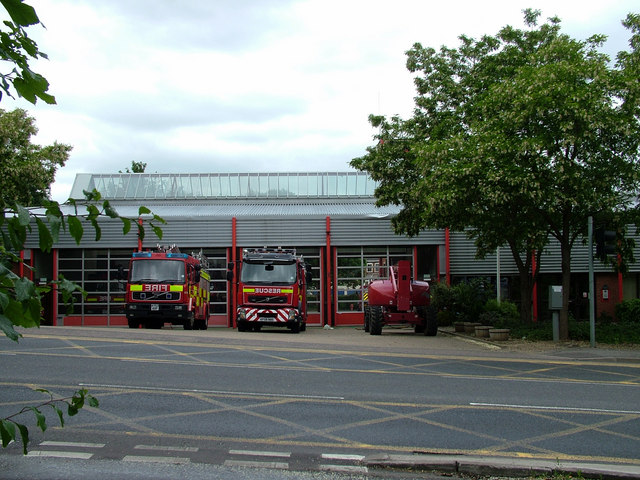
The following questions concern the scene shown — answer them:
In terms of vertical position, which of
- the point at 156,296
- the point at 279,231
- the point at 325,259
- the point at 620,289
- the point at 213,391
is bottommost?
the point at 213,391

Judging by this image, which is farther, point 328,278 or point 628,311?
point 328,278

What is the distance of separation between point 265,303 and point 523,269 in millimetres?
9885

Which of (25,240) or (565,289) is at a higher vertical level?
(25,240)

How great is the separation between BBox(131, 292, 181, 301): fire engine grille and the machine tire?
9251 millimetres

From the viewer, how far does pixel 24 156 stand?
27484mm

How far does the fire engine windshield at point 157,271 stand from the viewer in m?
24.6

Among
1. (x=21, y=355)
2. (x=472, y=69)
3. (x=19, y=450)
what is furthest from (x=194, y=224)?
(x=19, y=450)

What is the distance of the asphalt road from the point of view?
23.9 feet

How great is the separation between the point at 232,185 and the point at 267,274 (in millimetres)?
17861

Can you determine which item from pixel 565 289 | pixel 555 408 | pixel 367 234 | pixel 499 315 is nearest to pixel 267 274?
pixel 499 315

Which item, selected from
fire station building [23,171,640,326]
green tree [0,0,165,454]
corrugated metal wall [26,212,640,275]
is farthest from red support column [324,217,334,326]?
green tree [0,0,165,454]

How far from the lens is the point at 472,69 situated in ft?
82.4

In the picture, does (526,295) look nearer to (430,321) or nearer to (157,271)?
(430,321)

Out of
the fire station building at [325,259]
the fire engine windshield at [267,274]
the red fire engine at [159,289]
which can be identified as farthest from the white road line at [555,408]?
the fire station building at [325,259]
